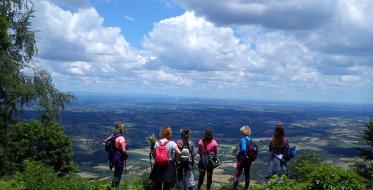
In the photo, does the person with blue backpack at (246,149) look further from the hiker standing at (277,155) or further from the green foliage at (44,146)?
the green foliage at (44,146)

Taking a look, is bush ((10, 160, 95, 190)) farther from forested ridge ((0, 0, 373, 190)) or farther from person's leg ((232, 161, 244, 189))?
person's leg ((232, 161, 244, 189))

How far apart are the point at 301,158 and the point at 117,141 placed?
147ft

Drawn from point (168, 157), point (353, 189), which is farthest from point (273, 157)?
point (168, 157)

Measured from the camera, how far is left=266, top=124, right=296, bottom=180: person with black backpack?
12.0 meters

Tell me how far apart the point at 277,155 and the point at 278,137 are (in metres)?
0.61

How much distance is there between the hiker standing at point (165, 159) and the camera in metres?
11.2

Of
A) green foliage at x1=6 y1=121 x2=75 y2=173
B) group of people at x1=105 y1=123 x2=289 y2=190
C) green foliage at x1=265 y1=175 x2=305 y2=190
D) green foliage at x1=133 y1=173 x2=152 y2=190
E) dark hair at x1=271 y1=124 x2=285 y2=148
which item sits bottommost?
green foliage at x1=6 y1=121 x2=75 y2=173

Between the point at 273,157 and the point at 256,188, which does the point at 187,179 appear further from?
the point at 256,188

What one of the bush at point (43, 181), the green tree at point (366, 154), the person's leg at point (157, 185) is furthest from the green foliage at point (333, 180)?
the green tree at point (366, 154)

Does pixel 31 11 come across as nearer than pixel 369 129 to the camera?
Yes

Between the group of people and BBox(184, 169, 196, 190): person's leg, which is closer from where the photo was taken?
the group of people

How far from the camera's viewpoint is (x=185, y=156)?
458 inches

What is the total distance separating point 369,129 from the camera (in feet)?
107

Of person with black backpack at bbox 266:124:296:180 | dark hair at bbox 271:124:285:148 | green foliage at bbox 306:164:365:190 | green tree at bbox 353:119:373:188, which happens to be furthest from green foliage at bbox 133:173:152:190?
green tree at bbox 353:119:373:188
